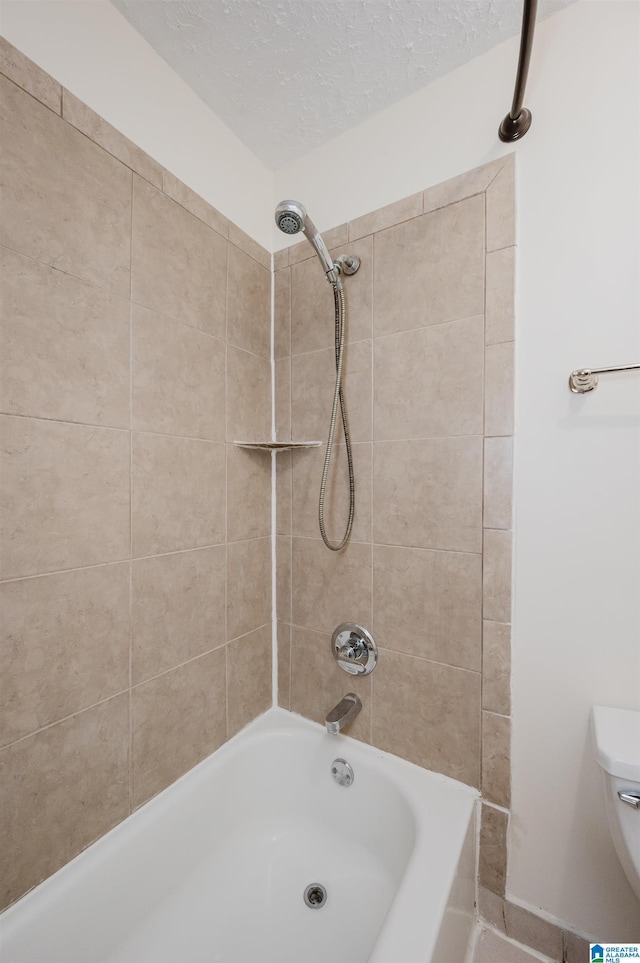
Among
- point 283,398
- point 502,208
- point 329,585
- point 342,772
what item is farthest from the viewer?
point 283,398

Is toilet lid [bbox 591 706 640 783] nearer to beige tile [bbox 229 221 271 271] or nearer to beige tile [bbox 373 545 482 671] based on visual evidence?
beige tile [bbox 373 545 482 671]

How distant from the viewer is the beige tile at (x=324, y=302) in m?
1.30

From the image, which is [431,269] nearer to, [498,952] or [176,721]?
[176,721]

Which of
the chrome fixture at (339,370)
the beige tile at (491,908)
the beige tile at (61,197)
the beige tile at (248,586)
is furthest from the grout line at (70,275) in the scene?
the beige tile at (491,908)

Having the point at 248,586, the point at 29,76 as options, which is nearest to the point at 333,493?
the point at 248,586

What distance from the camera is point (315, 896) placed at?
117cm

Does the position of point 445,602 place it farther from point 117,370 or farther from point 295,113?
point 295,113

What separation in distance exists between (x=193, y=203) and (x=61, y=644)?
127 cm

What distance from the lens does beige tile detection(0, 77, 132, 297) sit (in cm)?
82

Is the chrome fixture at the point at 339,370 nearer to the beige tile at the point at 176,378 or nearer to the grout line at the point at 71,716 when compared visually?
the beige tile at the point at 176,378

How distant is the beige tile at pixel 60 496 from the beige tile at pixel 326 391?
0.62 m

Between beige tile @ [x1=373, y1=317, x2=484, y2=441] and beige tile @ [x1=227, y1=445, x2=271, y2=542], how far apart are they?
18.2 inches

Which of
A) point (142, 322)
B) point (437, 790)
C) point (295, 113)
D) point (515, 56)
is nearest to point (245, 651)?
point (437, 790)

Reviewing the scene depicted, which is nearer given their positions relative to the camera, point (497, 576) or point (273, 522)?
point (497, 576)
